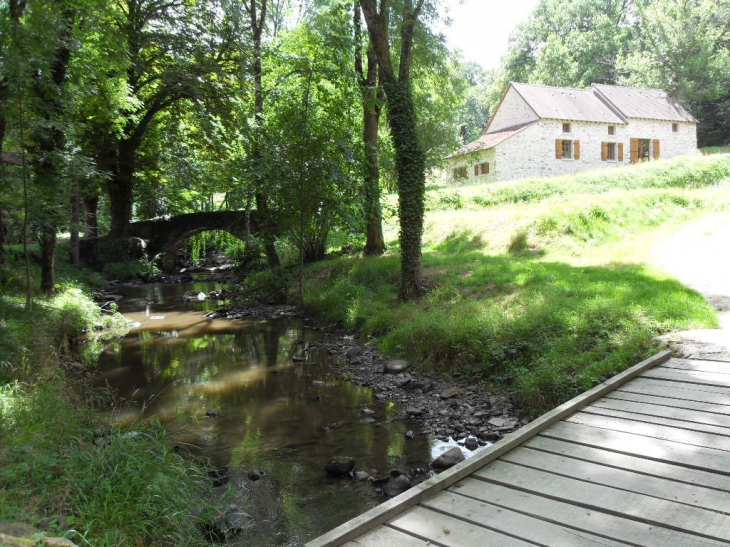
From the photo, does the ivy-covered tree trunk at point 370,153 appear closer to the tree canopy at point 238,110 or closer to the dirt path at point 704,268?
the tree canopy at point 238,110

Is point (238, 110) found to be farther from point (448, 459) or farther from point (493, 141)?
point (493, 141)

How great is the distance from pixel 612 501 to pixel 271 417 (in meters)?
4.53

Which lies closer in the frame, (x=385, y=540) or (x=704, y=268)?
(x=385, y=540)

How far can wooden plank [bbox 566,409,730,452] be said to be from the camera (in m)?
3.58

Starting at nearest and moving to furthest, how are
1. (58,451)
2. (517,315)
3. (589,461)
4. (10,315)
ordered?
(589,461)
(58,451)
(517,315)
(10,315)

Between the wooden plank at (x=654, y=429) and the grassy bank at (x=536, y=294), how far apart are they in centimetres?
167

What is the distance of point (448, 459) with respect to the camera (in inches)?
197

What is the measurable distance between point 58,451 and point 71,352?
6652 millimetres

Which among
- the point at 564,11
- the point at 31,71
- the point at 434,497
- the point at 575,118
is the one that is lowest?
the point at 434,497

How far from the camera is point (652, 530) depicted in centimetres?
264

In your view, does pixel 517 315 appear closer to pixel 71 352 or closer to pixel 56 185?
pixel 71 352

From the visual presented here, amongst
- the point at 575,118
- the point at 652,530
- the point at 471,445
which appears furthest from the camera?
the point at 575,118

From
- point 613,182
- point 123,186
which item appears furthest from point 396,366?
point 123,186

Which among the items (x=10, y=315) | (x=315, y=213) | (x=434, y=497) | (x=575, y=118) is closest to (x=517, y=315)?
(x=434, y=497)
